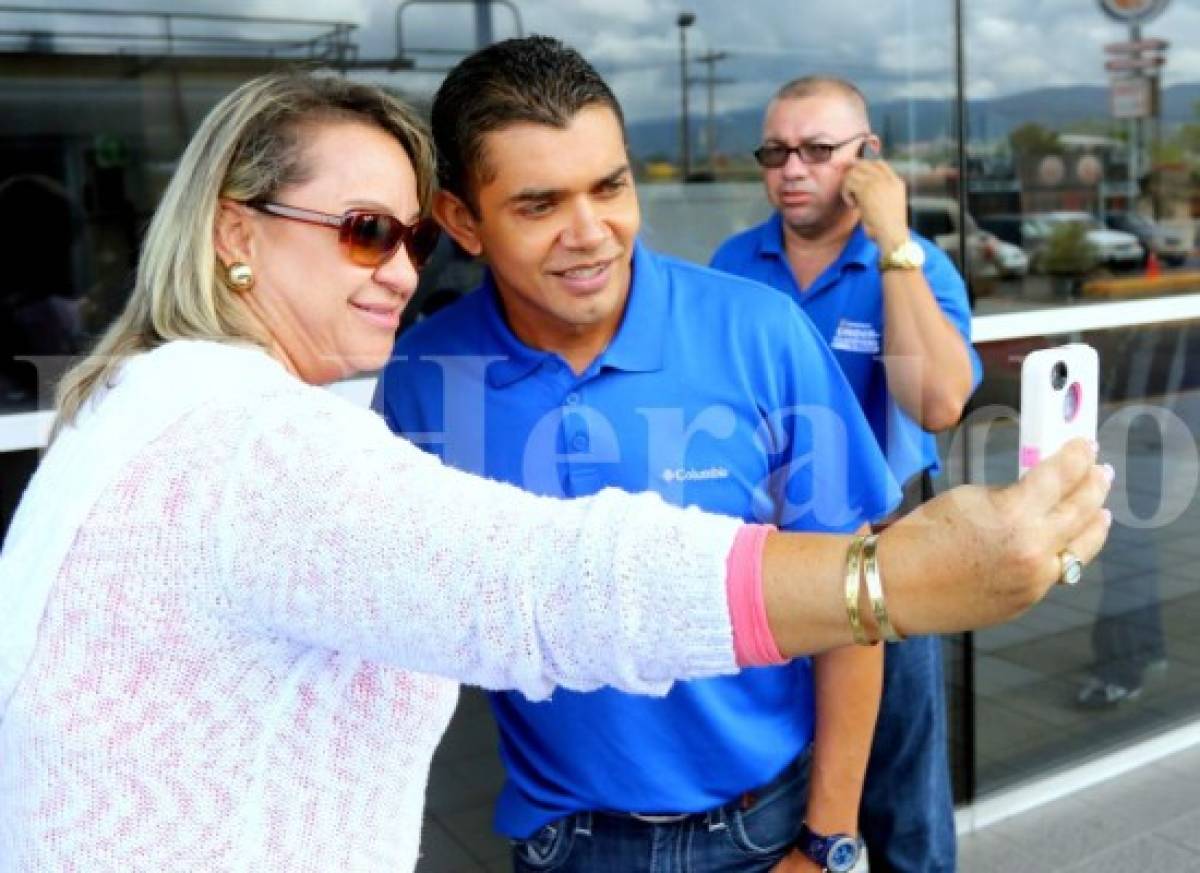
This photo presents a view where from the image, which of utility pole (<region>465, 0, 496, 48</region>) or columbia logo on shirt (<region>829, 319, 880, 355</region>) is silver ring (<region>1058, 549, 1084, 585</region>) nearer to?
columbia logo on shirt (<region>829, 319, 880, 355</region>)

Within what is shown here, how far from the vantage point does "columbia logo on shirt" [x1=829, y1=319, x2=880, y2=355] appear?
2.84 meters

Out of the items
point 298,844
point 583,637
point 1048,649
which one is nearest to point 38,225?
point 298,844

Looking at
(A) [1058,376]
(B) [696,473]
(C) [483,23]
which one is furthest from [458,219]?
(C) [483,23]

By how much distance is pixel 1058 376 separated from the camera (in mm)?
1169

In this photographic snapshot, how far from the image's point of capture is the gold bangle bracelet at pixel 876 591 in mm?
1028

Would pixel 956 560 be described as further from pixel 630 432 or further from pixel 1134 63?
pixel 1134 63

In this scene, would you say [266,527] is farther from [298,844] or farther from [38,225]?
[38,225]

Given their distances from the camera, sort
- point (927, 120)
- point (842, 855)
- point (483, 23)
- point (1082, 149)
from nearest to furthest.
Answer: point (842, 855)
point (483, 23)
point (927, 120)
point (1082, 149)

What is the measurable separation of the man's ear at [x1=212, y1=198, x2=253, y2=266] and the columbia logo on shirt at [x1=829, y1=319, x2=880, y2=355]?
66.8 inches

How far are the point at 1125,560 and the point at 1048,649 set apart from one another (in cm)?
42

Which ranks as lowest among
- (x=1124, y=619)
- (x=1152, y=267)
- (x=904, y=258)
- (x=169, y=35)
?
(x=1124, y=619)

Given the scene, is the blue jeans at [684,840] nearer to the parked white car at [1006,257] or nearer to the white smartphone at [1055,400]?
the white smartphone at [1055,400]

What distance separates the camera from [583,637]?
1021 millimetres

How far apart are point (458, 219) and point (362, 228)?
0.60 meters
